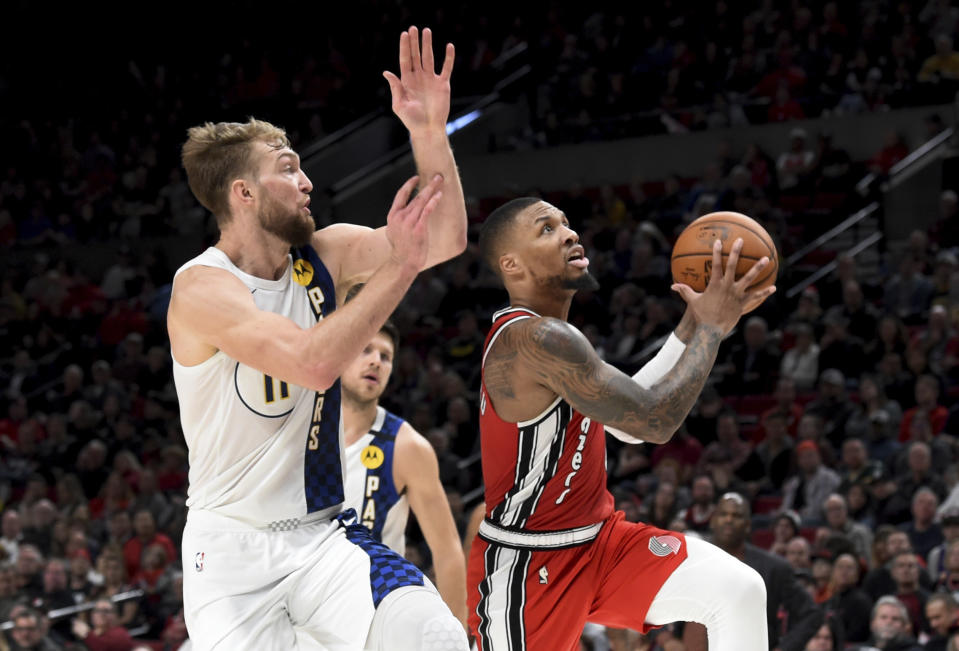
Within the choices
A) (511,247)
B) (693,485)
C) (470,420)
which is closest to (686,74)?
(470,420)

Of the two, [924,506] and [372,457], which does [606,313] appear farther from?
[372,457]

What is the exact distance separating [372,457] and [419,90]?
2271 millimetres

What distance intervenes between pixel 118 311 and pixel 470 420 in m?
6.75

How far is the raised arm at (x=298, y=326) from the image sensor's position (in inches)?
135

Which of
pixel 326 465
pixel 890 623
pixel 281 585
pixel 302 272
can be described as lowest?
pixel 890 623

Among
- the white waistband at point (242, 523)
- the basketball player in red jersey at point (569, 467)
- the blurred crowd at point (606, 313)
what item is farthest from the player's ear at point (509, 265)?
the blurred crowd at point (606, 313)

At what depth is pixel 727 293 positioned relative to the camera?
4.24 meters

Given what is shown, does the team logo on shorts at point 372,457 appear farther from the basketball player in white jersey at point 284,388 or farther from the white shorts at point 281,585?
the white shorts at point 281,585

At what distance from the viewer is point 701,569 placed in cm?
432

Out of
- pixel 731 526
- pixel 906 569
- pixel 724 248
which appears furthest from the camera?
pixel 906 569

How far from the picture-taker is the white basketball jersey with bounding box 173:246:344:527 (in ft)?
12.2

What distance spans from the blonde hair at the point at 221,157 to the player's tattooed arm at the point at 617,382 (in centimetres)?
114

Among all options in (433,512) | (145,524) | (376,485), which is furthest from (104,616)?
(433,512)

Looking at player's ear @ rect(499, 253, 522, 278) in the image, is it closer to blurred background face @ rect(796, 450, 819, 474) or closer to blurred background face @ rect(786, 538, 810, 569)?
blurred background face @ rect(786, 538, 810, 569)
